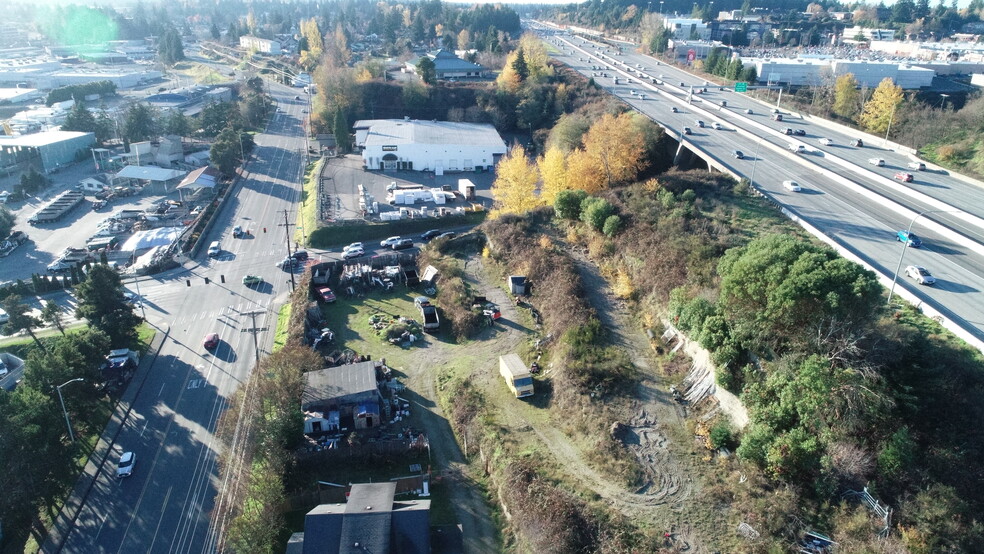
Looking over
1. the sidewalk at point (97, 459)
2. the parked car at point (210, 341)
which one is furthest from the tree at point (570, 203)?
the sidewalk at point (97, 459)

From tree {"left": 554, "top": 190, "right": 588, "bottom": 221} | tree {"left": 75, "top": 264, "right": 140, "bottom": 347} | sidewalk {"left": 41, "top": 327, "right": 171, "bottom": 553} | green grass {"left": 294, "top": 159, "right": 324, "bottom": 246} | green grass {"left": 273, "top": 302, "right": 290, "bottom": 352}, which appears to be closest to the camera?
sidewalk {"left": 41, "top": 327, "right": 171, "bottom": 553}

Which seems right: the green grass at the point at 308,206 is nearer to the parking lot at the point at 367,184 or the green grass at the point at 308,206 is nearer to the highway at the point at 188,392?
the parking lot at the point at 367,184

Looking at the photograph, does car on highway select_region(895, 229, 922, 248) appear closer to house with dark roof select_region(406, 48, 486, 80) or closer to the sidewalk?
the sidewalk

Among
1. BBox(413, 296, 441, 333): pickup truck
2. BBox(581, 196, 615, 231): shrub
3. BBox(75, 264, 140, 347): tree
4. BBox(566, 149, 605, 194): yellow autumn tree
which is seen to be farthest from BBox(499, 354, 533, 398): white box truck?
BBox(566, 149, 605, 194): yellow autumn tree

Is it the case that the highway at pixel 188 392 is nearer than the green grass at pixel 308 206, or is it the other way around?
the highway at pixel 188 392

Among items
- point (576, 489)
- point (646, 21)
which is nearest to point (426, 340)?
point (576, 489)

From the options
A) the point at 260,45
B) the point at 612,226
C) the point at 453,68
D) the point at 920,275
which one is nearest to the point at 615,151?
the point at 612,226
